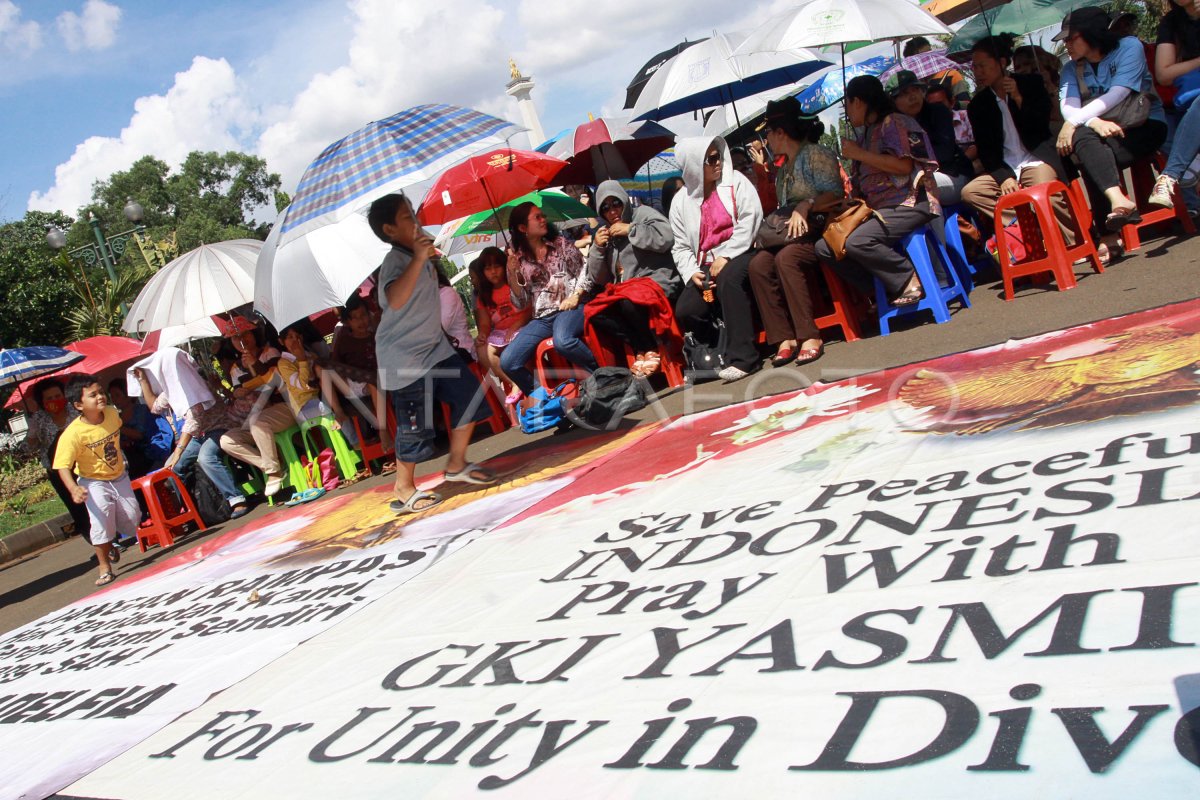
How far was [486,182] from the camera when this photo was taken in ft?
24.6

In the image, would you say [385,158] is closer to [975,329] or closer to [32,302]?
[975,329]

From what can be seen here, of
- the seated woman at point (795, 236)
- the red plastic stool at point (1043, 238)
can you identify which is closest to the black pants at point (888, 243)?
the seated woman at point (795, 236)

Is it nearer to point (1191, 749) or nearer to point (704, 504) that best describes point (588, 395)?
point (704, 504)

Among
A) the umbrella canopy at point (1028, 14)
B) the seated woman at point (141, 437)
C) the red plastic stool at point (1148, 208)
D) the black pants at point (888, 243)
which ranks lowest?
the red plastic stool at point (1148, 208)

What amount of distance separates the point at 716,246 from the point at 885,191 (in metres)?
1.17

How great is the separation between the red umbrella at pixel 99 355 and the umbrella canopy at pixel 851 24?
6697 millimetres

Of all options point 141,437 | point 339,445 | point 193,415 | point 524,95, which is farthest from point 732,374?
point 524,95

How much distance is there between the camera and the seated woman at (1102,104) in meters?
6.14

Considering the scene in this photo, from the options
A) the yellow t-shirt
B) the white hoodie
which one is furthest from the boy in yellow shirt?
the white hoodie

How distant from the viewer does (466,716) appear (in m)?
2.71

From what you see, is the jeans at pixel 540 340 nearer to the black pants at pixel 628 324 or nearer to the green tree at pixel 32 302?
the black pants at pixel 628 324

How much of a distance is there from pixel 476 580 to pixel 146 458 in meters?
6.42

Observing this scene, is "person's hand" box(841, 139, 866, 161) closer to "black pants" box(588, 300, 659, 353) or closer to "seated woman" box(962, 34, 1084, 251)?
"seated woman" box(962, 34, 1084, 251)

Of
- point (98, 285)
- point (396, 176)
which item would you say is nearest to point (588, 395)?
point (396, 176)
